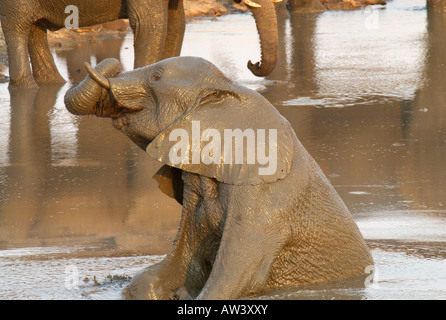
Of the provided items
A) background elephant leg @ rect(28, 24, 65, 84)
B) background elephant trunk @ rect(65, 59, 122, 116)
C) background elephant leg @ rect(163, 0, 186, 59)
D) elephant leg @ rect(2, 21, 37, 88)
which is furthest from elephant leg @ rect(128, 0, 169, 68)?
background elephant trunk @ rect(65, 59, 122, 116)

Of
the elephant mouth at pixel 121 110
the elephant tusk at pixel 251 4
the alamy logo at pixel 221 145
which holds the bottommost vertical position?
the elephant tusk at pixel 251 4

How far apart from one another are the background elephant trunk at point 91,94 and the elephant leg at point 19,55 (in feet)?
25.4

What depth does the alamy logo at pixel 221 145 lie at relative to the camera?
3346mm

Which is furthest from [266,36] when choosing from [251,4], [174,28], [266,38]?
[174,28]

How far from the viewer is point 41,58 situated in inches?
455

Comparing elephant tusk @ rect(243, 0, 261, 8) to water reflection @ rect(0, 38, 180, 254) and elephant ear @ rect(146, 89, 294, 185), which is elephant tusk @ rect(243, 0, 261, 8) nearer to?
water reflection @ rect(0, 38, 180, 254)

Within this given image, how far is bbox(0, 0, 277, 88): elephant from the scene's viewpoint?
9.78 m

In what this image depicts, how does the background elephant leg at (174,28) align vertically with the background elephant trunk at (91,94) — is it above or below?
below

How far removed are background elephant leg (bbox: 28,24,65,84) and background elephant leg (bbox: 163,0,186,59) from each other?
1703 millimetres

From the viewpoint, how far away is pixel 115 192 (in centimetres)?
616

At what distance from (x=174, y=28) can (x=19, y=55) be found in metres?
1.91

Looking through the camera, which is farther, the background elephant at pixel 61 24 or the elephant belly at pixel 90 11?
the elephant belly at pixel 90 11

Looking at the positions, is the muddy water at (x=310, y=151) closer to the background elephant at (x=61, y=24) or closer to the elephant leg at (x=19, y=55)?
the elephant leg at (x=19, y=55)

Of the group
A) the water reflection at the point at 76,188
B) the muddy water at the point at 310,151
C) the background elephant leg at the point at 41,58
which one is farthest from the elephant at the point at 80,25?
the water reflection at the point at 76,188
